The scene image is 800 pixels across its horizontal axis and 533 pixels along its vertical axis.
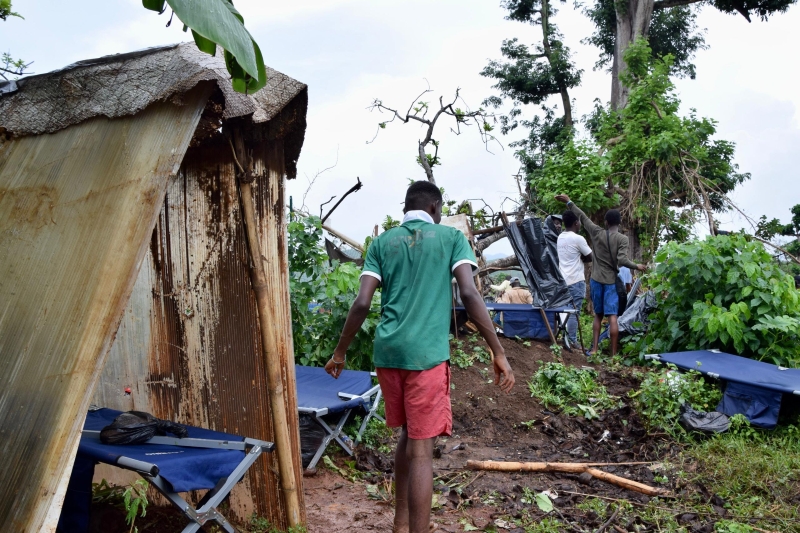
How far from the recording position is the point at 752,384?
16.5 ft

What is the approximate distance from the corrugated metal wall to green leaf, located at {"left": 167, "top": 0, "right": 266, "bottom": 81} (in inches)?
60.6

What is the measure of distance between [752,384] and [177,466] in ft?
14.5

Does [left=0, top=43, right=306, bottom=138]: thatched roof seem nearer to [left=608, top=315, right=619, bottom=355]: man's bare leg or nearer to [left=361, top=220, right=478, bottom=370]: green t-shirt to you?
[left=361, top=220, right=478, bottom=370]: green t-shirt

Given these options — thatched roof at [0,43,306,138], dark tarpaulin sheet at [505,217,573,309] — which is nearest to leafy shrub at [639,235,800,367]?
dark tarpaulin sheet at [505,217,573,309]

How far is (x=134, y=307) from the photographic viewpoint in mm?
3453

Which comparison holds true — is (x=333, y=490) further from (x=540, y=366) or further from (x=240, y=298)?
(x=540, y=366)

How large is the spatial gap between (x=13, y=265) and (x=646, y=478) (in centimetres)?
415

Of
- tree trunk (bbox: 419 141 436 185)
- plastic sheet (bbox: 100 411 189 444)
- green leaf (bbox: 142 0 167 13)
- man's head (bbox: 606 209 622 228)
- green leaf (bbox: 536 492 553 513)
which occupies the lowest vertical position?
green leaf (bbox: 536 492 553 513)

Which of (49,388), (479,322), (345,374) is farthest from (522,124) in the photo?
(49,388)

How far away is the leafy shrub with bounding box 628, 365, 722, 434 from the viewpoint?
5.30 metres

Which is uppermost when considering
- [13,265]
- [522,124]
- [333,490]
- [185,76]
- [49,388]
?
[522,124]

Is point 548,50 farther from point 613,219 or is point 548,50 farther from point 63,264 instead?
point 63,264

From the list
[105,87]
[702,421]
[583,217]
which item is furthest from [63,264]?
[583,217]

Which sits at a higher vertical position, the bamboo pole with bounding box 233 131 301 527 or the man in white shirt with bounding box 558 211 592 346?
the man in white shirt with bounding box 558 211 592 346
